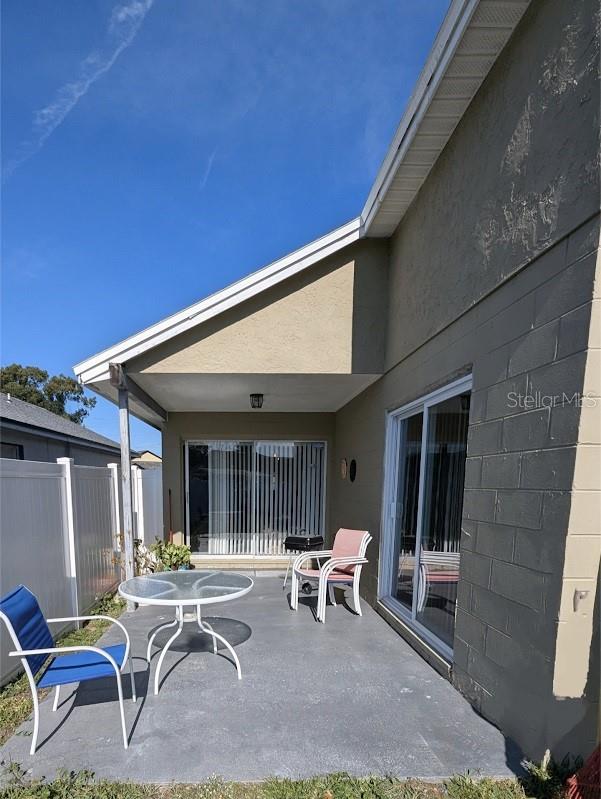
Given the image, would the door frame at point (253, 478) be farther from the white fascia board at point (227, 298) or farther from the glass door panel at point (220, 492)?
the white fascia board at point (227, 298)

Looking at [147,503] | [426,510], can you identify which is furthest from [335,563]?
[147,503]

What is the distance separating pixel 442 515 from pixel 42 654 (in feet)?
10.2

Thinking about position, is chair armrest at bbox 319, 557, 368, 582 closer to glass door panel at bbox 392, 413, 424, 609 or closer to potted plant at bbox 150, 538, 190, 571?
glass door panel at bbox 392, 413, 424, 609

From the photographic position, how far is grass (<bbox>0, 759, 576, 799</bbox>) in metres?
1.81

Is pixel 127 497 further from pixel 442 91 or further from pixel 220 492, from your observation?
pixel 442 91

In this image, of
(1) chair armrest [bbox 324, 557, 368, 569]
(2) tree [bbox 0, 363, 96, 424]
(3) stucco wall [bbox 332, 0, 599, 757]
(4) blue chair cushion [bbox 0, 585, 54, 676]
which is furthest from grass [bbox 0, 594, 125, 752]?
(2) tree [bbox 0, 363, 96, 424]

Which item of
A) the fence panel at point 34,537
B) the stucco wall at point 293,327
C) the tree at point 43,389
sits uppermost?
the tree at point 43,389

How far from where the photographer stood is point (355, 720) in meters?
2.43

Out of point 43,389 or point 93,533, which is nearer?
point 93,533

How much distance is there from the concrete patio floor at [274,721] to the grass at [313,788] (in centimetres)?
7

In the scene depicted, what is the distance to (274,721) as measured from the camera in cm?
242

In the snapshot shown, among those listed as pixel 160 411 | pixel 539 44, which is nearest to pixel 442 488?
pixel 539 44

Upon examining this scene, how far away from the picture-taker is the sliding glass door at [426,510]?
308cm

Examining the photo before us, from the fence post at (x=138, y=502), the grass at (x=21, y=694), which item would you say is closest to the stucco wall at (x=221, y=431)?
the fence post at (x=138, y=502)
